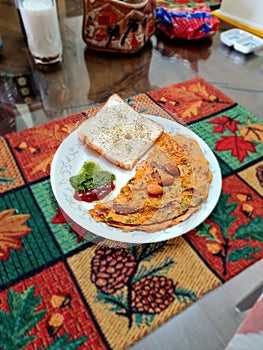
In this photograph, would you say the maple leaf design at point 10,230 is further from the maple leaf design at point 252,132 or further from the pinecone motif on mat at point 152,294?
the maple leaf design at point 252,132

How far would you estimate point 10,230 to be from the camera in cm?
52

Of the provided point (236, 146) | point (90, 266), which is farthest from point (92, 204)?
point (236, 146)

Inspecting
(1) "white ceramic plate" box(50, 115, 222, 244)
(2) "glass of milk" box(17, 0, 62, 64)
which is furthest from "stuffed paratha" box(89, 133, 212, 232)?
(2) "glass of milk" box(17, 0, 62, 64)

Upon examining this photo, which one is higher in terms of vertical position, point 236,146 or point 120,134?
point 120,134

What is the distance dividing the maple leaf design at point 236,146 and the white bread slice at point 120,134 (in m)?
0.18

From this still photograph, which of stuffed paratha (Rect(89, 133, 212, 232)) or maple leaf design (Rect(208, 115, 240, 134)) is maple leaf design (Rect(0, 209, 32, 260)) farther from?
maple leaf design (Rect(208, 115, 240, 134))

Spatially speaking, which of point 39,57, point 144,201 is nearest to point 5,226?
point 144,201

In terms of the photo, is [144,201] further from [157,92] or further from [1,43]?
[1,43]

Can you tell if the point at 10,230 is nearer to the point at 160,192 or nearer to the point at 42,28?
the point at 160,192

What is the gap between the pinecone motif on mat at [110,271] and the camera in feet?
1.54

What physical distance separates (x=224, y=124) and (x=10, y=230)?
1.64 feet

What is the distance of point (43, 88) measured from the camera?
0.82m

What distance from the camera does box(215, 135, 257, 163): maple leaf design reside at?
670 millimetres

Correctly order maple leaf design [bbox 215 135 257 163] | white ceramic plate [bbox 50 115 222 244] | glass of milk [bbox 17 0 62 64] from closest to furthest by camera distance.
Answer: white ceramic plate [bbox 50 115 222 244] → maple leaf design [bbox 215 135 257 163] → glass of milk [bbox 17 0 62 64]
